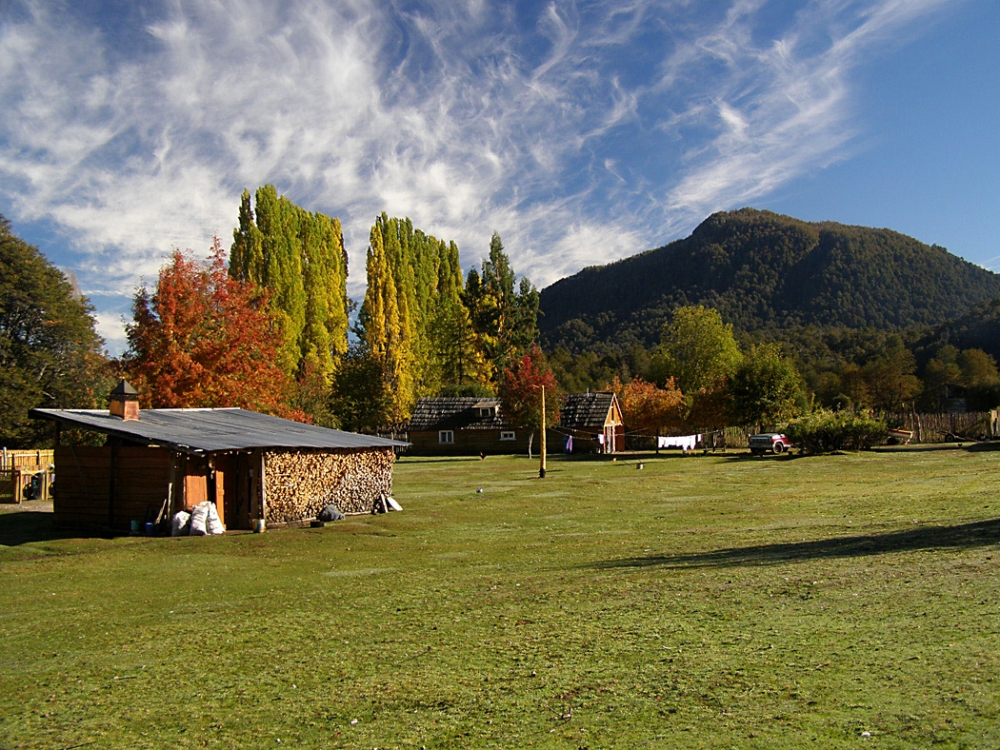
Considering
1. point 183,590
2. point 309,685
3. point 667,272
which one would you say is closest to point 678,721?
point 309,685

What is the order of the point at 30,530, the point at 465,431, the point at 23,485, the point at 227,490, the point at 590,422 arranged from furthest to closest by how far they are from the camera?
the point at 465,431
the point at 590,422
the point at 23,485
the point at 227,490
the point at 30,530

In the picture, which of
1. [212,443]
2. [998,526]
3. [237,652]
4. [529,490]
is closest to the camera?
[237,652]

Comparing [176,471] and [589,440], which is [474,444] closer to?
[589,440]

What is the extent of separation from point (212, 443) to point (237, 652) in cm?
1044

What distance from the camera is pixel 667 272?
587ft

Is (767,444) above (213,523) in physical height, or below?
above

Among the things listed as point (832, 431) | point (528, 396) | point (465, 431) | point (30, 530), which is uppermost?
point (528, 396)

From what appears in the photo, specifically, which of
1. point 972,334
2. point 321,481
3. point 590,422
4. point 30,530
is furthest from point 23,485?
point 972,334

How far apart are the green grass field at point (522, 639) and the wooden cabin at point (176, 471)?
1.92 m

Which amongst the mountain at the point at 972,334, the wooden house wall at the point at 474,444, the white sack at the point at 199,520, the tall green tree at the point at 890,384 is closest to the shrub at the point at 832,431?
the wooden house wall at the point at 474,444

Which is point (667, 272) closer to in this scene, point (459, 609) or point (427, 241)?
point (427, 241)

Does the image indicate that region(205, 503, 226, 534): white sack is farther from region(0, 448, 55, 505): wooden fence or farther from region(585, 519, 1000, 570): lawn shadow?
region(585, 519, 1000, 570): lawn shadow

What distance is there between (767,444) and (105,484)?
121 feet

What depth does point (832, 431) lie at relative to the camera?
42.2 metres
